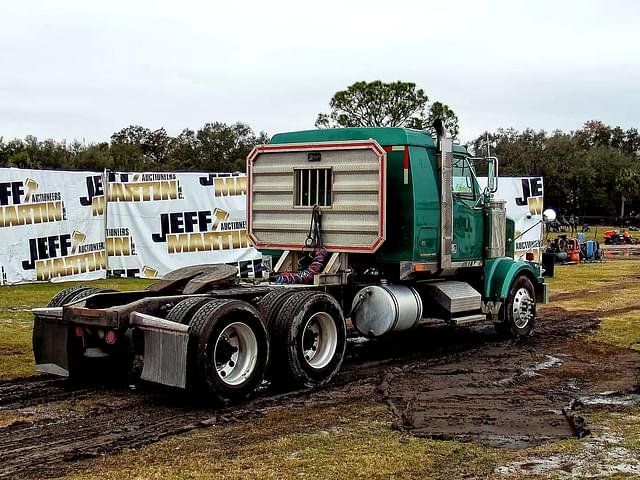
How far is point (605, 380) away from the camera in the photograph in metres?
9.42

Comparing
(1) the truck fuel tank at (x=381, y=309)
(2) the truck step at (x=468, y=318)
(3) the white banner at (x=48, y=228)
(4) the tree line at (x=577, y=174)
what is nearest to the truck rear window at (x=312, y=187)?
(1) the truck fuel tank at (x=381, y=309)

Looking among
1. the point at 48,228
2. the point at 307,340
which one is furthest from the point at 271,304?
the point at 48,228

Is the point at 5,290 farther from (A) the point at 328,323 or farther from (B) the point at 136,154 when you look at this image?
(B) the point at 136,154

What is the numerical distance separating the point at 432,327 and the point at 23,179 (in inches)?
389

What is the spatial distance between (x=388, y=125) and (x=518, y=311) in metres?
50.1

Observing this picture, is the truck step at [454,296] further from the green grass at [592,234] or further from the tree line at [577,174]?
the tree line at [577,174]

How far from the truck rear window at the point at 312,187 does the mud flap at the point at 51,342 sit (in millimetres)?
3596

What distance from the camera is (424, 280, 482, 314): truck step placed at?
11203mm

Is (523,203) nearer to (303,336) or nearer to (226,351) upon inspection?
(303,336)

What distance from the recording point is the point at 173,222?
20375 mm

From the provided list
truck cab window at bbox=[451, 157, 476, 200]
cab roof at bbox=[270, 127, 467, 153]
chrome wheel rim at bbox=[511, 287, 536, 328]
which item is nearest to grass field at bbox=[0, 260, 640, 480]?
cab roof at bbox=[270, 127, 467, 153]

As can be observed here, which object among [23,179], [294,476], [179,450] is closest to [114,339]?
[179,450]

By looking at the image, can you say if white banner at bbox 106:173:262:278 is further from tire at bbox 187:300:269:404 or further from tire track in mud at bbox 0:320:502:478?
tire at bbox 187:300:269:404

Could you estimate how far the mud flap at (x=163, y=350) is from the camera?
754 cm
